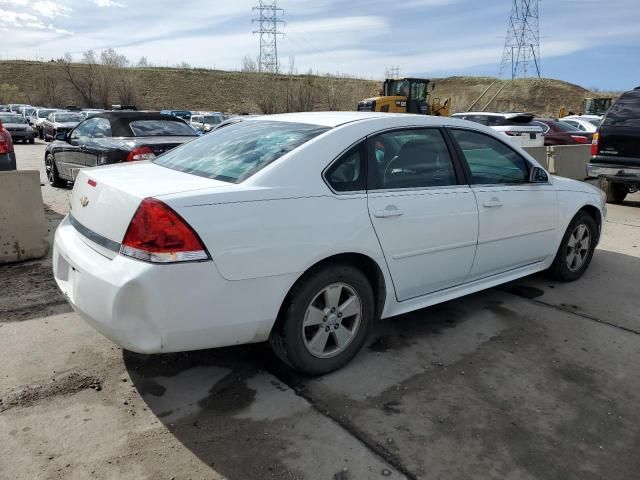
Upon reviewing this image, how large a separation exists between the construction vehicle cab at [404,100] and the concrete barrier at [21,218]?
20.8 m

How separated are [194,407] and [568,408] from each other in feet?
6.97

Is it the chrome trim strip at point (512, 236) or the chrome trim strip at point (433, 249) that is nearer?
the chrome trim strip at point (433, 249)

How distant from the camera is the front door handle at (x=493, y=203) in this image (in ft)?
13.0

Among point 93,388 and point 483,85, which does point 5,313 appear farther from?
point 483,85

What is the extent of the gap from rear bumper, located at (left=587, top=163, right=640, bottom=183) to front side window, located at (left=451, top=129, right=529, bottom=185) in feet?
17.8

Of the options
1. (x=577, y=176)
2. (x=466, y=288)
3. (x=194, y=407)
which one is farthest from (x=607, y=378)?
(x=577, y=176)

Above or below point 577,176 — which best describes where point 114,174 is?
above

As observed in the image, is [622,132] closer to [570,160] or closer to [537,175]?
[570,160]

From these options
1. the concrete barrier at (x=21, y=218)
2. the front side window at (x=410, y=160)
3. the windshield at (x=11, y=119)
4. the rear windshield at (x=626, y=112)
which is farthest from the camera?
the windshield at (x=11, y=119)

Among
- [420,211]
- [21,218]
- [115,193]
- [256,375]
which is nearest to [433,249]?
[420,211]

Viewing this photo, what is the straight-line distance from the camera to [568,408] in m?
3.01

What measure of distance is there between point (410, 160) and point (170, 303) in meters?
1.92

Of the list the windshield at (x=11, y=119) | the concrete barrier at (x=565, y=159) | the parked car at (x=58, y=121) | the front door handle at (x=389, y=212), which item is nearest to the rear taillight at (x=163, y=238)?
the front door handle at (x=389, y=212)

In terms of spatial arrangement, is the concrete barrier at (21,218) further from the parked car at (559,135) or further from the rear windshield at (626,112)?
the parked car at (559,135)
